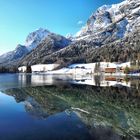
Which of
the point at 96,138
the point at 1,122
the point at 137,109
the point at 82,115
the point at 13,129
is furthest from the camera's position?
the point at 137,109

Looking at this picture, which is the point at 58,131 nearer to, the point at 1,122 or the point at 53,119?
the point at 53,119

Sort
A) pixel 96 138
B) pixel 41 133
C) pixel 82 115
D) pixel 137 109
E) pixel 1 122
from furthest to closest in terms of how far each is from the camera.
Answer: pixel 137 109, pixel 82 115, pixel 1 122, pixel 41 133, pixel 96 138

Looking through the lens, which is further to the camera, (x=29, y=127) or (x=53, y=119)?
(x=53, y=119)

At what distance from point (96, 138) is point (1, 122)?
13.2 metres

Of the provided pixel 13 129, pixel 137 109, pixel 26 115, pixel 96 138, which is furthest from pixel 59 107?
pixel 96 138

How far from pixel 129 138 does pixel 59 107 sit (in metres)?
20.0

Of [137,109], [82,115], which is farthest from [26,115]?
[137,109]

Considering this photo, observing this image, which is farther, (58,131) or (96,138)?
(58,131)

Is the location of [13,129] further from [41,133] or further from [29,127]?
[41,133]

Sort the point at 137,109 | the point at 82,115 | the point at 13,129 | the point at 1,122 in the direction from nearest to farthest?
1. the point at 13,129
2. the point at 1,122
3. the point at 82,115
4. the point at 137,109

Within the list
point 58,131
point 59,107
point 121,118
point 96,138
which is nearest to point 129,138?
point 96,138

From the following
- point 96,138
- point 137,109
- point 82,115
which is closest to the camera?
point 96,138

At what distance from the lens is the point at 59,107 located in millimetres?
45000

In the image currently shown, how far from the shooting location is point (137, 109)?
141 feet
